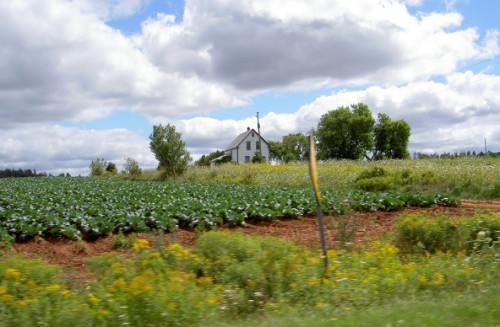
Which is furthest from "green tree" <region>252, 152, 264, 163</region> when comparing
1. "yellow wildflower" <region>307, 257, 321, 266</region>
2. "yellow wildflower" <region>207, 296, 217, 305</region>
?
"yellow wildflower" <region>207, 296, 217, 305</region>

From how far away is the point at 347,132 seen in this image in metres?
76.6

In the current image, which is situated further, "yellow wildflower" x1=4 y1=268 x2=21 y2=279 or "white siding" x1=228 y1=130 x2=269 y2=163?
"white siding" x1=228 y1=130 x2=269 y2=163

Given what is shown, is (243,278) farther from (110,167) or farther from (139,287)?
(110,167)

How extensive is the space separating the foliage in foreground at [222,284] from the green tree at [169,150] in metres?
36.5

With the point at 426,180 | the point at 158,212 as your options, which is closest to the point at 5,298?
the point at 158,212

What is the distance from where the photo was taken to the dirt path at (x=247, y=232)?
11.5m

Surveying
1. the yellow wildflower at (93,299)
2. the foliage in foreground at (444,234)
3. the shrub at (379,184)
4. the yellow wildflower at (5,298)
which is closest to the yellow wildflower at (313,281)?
the yellow wildflower at (93,299)

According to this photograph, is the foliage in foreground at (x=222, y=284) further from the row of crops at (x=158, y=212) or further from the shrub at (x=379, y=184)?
the shrub at (x=379, y=184)

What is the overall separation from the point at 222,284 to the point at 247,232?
7.77 meters

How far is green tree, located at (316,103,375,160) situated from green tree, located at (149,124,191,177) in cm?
3596

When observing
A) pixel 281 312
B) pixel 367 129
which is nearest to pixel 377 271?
pixel 281 312

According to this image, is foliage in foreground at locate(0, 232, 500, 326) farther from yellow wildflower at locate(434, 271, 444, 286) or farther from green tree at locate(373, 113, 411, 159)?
green tree at locate(373, 113, 411, 159)

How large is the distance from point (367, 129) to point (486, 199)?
53.3 m

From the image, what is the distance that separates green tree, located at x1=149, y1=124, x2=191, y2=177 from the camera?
4519 centimetres
